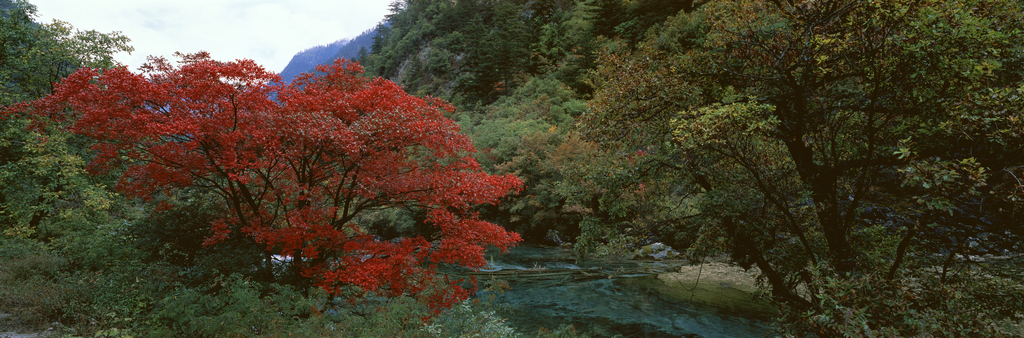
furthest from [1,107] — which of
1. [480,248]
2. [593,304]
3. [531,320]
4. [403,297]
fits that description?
[593,304]

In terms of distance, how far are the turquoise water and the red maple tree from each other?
2.69m

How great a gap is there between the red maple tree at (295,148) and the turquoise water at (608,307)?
2691 mm

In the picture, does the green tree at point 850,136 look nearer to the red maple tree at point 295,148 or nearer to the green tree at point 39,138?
the red maple tree at point 295,148

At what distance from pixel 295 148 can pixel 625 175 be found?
6163 mm

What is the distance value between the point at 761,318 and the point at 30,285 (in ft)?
54.0

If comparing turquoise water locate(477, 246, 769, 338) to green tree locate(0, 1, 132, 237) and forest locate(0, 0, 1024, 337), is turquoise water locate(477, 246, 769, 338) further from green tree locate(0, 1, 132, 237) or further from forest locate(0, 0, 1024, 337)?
green tree locate(0, 1, 132, 237)

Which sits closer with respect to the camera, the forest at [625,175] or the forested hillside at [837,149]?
the forested hillside at [837,149]

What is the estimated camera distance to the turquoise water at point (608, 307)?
36.2 ft

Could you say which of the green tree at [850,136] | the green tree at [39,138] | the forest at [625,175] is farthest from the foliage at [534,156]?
the green tree at [39,138]

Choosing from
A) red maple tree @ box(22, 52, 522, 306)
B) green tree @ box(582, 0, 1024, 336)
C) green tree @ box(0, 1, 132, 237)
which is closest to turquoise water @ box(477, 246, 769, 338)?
red maple tree @ box(22, 52, 522, 306)

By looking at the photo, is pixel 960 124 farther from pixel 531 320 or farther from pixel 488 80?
pixel 488 80

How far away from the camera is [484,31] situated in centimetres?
6181

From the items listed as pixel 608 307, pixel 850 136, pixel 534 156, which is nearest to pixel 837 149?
pixel 850 136

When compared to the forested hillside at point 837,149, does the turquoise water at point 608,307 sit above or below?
below
